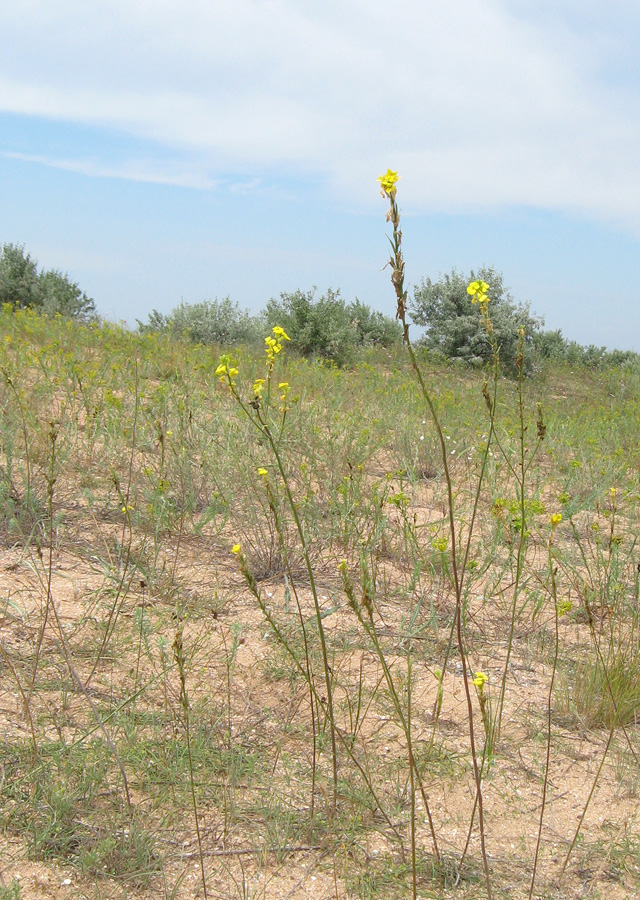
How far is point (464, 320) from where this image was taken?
39.0 feet

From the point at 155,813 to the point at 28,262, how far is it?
12.6 metres

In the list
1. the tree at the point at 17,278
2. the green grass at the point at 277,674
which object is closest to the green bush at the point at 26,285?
the tree at the point at 17,278

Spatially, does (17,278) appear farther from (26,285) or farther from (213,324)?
(213,324)

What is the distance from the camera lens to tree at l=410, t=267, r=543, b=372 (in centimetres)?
1182

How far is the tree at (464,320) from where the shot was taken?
38.8 feet

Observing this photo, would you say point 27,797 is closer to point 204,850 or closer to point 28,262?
point 204,850

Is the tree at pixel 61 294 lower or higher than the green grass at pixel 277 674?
higher

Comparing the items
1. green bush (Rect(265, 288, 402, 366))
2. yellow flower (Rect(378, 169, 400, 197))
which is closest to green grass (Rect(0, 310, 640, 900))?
yellow flower (Rect(378, 169, 400, 197))

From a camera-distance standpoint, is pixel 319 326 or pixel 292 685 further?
pixel 319 326

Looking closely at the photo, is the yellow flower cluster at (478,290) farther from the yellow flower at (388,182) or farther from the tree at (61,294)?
the tree at (61,294)

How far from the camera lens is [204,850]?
1648 millimetres

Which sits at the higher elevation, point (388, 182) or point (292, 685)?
point (388, 182)

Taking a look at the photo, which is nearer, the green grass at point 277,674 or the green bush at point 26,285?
the green grass at point 277,674

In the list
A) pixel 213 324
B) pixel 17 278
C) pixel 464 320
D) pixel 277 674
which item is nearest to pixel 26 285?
pixel 17 278
